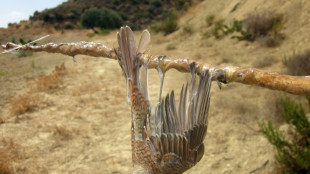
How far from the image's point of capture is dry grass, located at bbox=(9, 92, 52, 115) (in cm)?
421

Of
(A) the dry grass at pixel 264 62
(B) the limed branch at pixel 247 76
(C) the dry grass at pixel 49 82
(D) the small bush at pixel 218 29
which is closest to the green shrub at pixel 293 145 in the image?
(B) the limed branch at pixel 247 76

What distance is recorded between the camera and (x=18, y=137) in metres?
3.53

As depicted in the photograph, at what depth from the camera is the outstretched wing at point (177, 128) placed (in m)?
0.48

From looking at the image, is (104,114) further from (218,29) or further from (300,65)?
(218,29)

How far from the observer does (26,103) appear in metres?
4.35

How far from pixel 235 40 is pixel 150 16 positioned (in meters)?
19.2

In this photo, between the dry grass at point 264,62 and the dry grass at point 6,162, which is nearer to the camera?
the dry grass at point 6,162

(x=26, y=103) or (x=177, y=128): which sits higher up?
(x=177, y=128)

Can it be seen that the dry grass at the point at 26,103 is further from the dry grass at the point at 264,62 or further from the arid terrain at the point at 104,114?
the dry grass at the point at 264,62

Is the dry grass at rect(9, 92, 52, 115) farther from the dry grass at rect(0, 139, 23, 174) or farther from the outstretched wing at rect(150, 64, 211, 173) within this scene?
the outstretched wing at rect(150, 64, 211, 173)

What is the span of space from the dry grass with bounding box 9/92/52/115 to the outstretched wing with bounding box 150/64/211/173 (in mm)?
4194

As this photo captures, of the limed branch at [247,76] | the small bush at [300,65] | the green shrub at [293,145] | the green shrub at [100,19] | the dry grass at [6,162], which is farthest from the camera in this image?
the green shrub at [100,19]

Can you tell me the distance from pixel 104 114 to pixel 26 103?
1214 millimetres

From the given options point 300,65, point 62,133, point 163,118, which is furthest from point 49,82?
point 163,118
